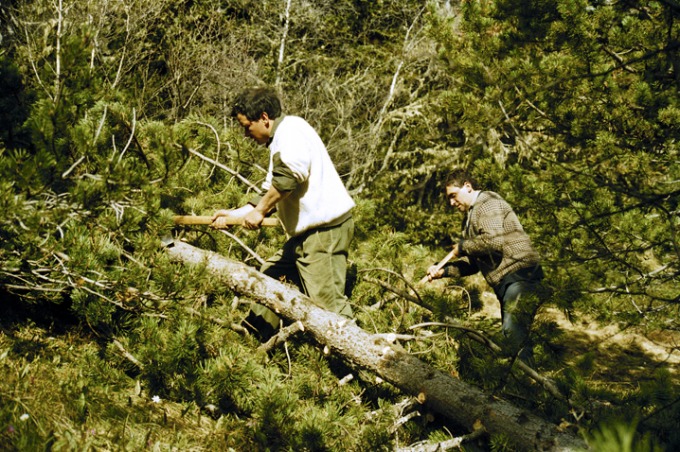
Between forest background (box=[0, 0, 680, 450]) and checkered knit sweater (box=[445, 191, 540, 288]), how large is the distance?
179 millimetres

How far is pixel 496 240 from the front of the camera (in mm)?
3898

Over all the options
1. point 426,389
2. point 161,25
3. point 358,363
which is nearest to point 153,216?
point 358,363

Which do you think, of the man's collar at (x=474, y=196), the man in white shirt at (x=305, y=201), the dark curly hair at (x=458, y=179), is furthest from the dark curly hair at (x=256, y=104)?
the man's collar at (x=474, y=196)

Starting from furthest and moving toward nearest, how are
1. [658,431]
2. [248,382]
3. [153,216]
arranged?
[248,382] < [153,216] < [658,431]

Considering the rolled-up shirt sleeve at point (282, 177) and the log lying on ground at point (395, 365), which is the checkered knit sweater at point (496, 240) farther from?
the rolled-up shirt sleeve at point (282, 177)

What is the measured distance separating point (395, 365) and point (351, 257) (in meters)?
1.45

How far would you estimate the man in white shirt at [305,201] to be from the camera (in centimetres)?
344

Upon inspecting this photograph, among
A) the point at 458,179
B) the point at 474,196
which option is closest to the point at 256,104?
the point at 458,179

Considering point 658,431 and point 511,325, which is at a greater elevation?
point 658,431

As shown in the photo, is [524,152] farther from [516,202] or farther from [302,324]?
[302,324]

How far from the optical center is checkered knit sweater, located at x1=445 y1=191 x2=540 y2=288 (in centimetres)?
383

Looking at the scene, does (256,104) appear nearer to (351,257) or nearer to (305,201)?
(305,201)

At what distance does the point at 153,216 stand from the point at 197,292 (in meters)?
0.73

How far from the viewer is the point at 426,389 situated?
2.88 metres
